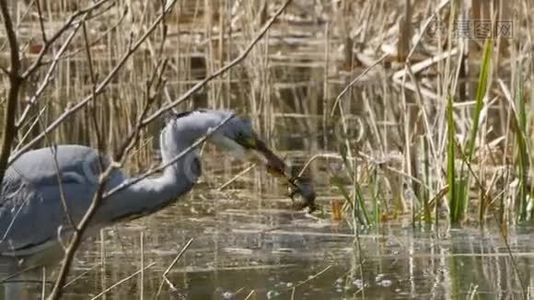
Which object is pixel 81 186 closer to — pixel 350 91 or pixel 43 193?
pixel 43 193

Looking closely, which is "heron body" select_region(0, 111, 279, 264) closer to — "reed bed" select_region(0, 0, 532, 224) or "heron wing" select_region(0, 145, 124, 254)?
"heron wing" select_region(0, 145, 124, 254)

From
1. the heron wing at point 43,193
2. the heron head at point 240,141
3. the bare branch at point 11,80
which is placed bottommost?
the heron wing at point 43,193

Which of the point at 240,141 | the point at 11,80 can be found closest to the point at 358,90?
the point at 240,141

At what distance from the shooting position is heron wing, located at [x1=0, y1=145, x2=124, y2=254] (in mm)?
4184

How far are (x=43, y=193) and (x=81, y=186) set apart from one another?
0.47 feet

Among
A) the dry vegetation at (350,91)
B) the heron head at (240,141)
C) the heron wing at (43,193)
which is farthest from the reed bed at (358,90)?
the heron head at (240,141)

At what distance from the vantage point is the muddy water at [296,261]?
174 inches

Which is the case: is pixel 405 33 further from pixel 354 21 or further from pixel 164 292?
pixel 164 292

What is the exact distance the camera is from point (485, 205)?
5211mm

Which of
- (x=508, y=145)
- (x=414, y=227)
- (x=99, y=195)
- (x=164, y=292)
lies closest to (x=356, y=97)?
(x=508, y=145)

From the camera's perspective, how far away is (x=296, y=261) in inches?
193

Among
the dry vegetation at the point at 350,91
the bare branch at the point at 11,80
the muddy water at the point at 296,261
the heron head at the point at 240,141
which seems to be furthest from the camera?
the dry vegetation at the point at 350,91

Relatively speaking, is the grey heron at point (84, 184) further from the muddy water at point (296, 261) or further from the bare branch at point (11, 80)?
the bare branch at point (11, 80)

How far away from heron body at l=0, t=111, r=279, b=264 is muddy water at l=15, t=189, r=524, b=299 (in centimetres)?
16
